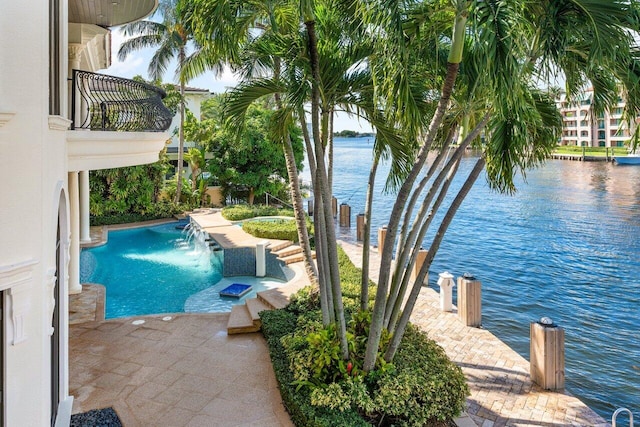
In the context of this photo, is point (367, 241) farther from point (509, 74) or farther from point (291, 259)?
point (291, 259)

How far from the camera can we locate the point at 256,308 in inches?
426

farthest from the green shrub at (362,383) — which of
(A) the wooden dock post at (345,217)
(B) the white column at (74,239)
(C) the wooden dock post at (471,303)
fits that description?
(A) the wooden dock post at (345,217)

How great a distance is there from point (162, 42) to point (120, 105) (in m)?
21.5

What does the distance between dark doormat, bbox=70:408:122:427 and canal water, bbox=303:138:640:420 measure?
17.3 feet

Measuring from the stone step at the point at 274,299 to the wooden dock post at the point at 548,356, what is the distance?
5.22 metres

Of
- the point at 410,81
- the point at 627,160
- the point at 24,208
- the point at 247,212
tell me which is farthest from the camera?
the point at 627,160

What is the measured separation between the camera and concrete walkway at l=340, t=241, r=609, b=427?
23.8 feet

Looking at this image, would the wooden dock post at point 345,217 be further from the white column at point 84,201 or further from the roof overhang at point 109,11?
the roof overhang at point 109,11

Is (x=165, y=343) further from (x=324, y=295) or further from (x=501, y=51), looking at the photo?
(x=501, y=51)

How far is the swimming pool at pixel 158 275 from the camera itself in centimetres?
1313

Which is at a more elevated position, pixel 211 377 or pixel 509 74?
pixel 509 74

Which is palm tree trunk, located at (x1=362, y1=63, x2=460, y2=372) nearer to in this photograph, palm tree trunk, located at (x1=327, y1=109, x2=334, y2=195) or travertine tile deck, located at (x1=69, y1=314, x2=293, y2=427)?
palm tree trunk, located at (x1=327, y1=109, x2=334, y2=195)

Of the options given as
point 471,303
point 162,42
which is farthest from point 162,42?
point 471,303

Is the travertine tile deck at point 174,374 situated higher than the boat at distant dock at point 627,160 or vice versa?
the boat at distant dock at point 627,160
